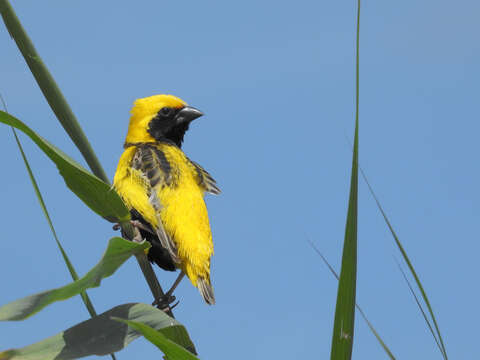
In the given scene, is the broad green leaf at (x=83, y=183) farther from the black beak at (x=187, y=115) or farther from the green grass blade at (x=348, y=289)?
the black beak at (x=187, y=115)

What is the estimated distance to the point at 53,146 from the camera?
1.52 meters

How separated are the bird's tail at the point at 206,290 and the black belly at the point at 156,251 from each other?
1.25ft

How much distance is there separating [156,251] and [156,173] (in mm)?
471

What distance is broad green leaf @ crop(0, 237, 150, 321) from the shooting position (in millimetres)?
1275

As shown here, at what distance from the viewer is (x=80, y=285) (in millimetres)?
1323

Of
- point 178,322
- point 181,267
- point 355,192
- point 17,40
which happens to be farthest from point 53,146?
point 181,267

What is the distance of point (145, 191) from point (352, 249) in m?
2.32

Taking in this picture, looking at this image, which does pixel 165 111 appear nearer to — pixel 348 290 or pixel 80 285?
pixel 80 285

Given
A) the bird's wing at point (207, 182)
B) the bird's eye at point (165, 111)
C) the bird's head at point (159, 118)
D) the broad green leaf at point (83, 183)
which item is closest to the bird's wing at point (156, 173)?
the bird's wing at point (207, 182)

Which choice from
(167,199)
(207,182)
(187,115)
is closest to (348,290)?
(167,199)

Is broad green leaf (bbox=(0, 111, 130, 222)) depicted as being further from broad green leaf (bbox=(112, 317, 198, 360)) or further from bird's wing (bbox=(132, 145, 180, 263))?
bird's wing (bbox=(132, 145, 180, 263))

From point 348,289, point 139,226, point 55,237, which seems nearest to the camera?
point 348,289

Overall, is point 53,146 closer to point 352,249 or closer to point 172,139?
point 352,249

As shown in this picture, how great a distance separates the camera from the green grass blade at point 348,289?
1.18m
